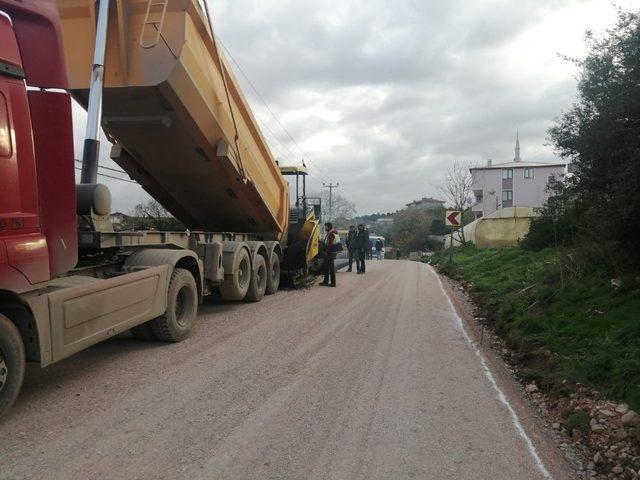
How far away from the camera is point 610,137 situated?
6.16 m

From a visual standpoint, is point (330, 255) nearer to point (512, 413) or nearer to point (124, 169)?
point (124, 169)

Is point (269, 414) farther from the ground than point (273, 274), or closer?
closer

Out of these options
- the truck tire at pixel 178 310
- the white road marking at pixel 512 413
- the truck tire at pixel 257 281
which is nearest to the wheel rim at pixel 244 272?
the truck tire at pixel 257 281

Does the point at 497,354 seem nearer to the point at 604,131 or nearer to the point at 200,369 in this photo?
the point at 604,131

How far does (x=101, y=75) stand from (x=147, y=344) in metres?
3.48

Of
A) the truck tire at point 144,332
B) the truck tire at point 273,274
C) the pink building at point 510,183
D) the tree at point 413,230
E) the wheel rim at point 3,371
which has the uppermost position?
the pink building at point 510,183

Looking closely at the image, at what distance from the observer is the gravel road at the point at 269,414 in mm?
3523

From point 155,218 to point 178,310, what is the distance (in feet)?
18.6

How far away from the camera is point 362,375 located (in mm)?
5641

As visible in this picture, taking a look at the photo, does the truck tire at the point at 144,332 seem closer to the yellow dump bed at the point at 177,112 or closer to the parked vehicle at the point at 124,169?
the parked vehicle at the point at 124,169

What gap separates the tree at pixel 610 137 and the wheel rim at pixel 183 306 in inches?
223

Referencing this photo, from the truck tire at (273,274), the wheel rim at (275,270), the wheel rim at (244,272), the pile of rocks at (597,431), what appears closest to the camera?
the pile of rocks at (597,431)

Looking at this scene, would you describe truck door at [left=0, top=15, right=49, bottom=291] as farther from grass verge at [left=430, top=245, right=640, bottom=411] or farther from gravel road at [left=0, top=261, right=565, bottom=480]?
grass verge at [left=430, top=245, right=640, bottom=411]

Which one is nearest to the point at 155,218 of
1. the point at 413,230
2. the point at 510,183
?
the point at 413,230
